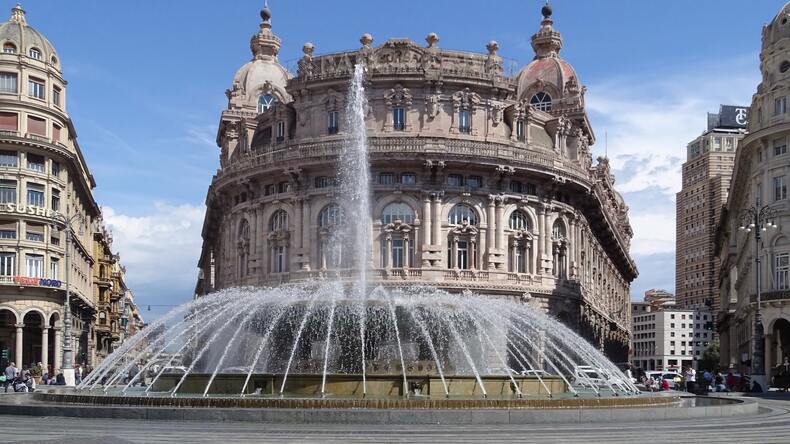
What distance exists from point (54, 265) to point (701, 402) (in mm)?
48930

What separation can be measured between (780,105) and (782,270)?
32.0ft

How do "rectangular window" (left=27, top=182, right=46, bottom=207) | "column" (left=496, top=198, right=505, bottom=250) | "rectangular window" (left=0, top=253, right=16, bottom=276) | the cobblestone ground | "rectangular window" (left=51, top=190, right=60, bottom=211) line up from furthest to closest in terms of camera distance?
1. "rectangular window" (left=51, top=190, right=60, bottom=211)
2. "rectangular window" (left=27, top=182, right=46, bottom=207)
3. "rectangular window" (left=0, top=253, right=16, bottom=276)
4. "column" (left=496, top=198, right=505, bottom=250)
5. the cobblestone ground

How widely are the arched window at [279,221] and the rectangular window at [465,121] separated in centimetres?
1245

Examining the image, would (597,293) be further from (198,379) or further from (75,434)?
(75,434)

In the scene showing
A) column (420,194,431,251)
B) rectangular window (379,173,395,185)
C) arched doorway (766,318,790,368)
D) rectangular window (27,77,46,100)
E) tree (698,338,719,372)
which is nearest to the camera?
arched doorway (766,318,790,368)

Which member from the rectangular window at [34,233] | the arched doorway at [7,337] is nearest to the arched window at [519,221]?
the rectangular window at [34,233]

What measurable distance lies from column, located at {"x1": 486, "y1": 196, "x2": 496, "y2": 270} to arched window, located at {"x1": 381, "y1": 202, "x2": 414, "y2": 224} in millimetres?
4779

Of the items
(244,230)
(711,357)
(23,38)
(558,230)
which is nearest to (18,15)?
(23,38)

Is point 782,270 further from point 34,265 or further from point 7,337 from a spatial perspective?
point 7,337

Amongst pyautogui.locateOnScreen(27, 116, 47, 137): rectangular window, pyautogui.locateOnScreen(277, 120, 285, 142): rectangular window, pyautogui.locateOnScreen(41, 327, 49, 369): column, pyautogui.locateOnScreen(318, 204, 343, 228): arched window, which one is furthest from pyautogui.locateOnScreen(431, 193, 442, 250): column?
pyautogui.locateOnScreen(27, 116, 47, 137): rectangular window

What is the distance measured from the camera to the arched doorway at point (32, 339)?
6812 cm

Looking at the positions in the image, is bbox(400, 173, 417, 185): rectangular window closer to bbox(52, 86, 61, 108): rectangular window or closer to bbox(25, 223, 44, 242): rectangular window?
bbox(25, 223, 44, 242): rectangular window

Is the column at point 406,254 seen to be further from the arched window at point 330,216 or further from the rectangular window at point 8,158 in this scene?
the rectangular window at point 8,158

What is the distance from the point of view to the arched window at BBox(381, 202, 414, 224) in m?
63.6
